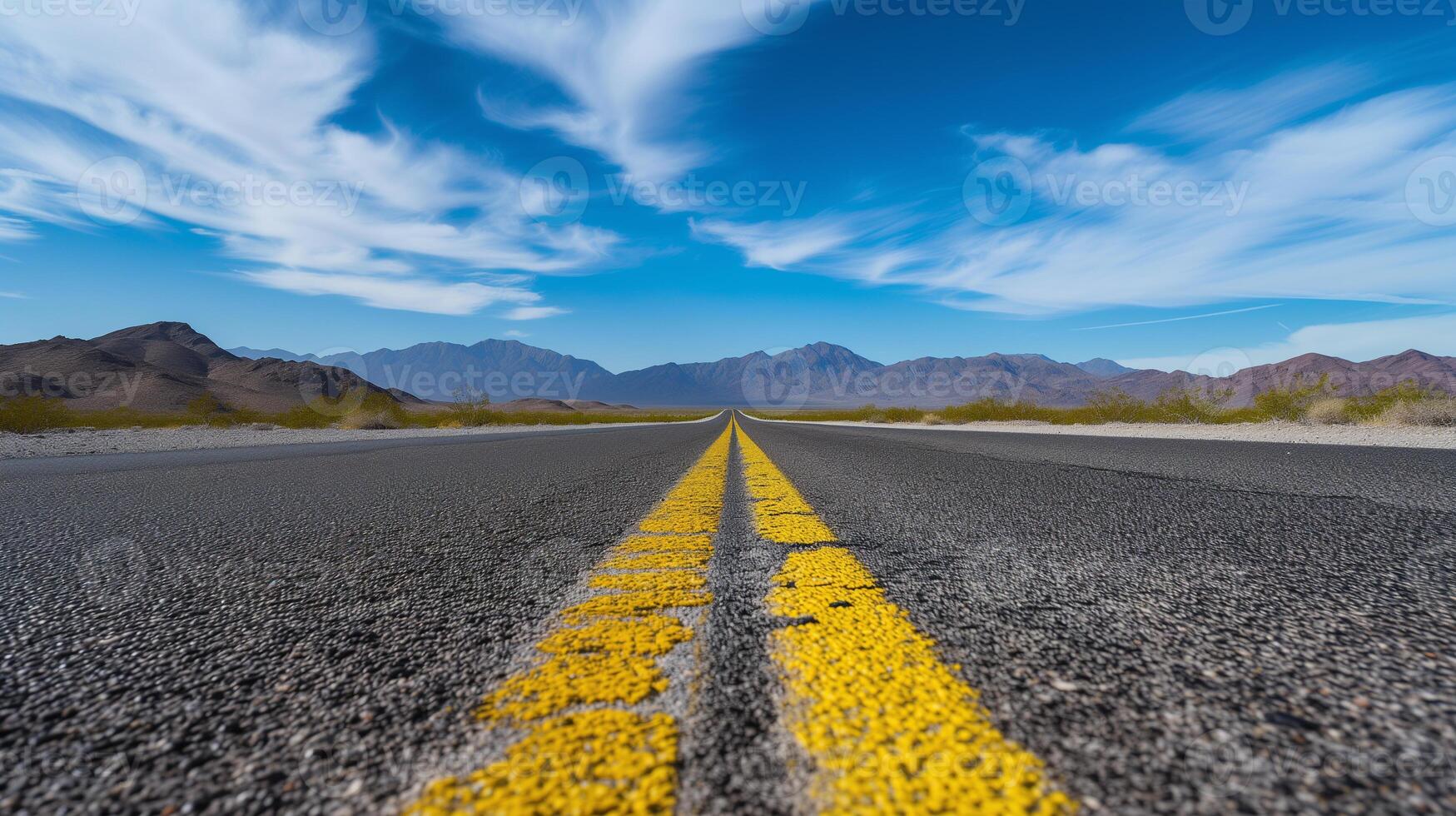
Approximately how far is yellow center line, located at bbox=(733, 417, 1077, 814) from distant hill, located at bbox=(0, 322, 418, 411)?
50714 millimetres

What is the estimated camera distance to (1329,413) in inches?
474

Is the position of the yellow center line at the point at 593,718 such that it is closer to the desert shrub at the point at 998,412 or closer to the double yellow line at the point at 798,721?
the double yellow line at the point at 798,721

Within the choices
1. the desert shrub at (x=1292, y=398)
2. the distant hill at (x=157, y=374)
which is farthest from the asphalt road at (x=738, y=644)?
the distant hill at (x=157, y=374)

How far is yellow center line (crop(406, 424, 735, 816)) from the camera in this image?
0.57m

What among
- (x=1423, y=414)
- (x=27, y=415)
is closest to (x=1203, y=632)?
(x=1423, y=414)

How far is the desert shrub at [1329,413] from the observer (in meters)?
11.7

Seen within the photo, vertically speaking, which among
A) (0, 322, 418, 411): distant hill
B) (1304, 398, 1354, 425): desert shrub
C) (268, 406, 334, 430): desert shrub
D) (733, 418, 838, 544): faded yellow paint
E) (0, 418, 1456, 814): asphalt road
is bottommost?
(268, 406, 334, 430): desert shrub

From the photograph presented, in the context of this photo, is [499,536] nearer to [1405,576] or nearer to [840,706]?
[840,706]

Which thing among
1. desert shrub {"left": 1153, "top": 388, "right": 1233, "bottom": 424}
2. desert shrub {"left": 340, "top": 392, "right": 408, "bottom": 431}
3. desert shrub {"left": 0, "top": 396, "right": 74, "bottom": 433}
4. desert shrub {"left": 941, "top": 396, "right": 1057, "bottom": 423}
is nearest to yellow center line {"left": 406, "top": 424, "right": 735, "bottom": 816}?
desert shrub {"left": 1153, "top": 388, "right": 1233, "bottom": 424}

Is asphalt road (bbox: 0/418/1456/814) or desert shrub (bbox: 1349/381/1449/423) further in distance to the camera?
desert shrub (bbox: 1349/381/1449/423)

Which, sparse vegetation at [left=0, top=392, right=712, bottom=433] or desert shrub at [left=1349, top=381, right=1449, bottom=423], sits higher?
desert shrub at [left=1349, top=381, right=1449, bottom=423]

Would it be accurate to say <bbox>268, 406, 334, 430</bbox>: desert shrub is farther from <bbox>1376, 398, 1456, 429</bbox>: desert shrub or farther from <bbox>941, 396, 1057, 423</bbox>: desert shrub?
<bbox>1376, 398, 1456, 429</bbox>: desert shrub

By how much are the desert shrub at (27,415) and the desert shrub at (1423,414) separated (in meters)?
28.1

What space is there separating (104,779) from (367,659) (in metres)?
0.34
